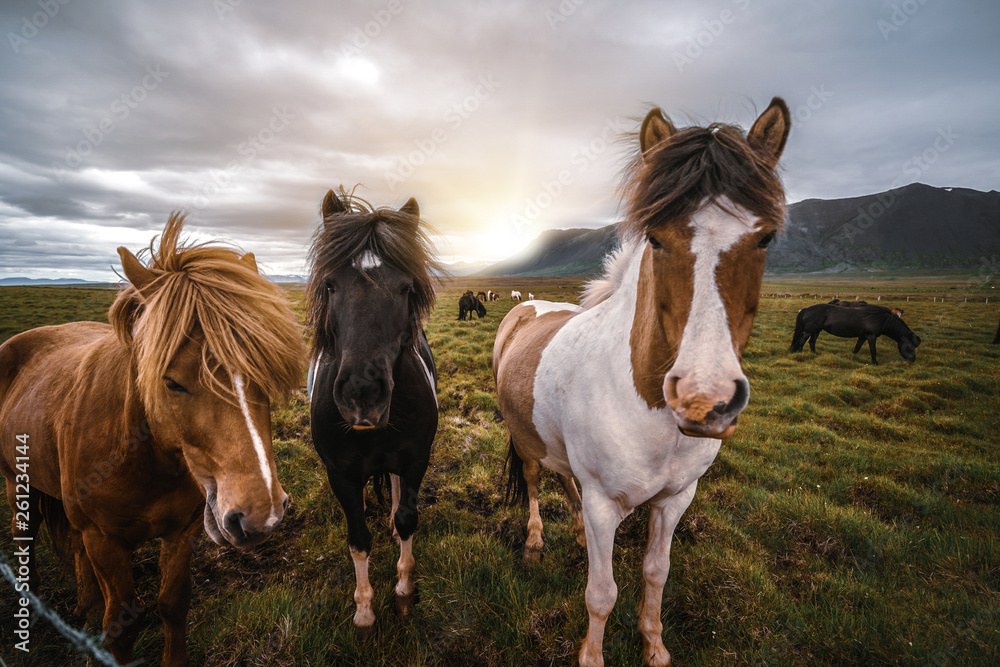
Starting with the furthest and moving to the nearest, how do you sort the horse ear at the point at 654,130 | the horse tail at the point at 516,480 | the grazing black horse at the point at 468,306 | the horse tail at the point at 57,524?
1. the grazing black horse at the point at 468,306
2. the horse tail at the point at 516,480
3. the horse tail at the point at 57,524
4. the horse ear at the point at 654,130

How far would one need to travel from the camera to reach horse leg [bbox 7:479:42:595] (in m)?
3.00

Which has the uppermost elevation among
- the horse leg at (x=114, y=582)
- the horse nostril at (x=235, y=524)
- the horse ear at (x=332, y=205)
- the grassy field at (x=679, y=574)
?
the horse ear at (x=332, y=205)

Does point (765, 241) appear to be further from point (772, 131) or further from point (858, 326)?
point (858, 326)

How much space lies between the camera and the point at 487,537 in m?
3.63

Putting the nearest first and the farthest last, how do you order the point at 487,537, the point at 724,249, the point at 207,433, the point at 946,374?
the point at 724,249, the point at 207,433, the point at 487,537, the point at 946,374

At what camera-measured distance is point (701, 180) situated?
1.63m

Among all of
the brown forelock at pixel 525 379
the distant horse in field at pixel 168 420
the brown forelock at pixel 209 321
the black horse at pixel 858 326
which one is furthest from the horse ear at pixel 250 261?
the black horse at pixel 858 326

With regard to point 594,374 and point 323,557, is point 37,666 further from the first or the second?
point 594,374

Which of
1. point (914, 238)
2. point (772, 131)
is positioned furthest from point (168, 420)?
point (914, 238)

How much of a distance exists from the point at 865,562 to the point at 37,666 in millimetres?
6868

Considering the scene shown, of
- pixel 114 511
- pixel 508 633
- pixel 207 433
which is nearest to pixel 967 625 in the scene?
pixel 508 633

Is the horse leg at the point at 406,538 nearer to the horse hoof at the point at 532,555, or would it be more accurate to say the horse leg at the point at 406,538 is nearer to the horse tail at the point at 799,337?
the horse hoof at the point at 532,555

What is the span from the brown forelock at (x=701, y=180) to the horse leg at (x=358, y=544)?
286 centimetres

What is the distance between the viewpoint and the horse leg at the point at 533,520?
11.8 ft
